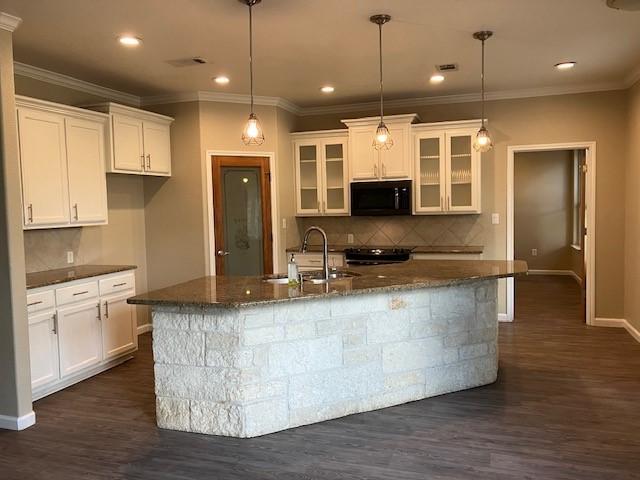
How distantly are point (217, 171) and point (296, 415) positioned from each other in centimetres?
333

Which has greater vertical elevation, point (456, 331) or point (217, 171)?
point (217, 171)

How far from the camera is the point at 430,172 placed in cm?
611

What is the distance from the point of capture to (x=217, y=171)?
5.88 meters

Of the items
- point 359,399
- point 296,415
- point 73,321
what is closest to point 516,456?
point 359,399

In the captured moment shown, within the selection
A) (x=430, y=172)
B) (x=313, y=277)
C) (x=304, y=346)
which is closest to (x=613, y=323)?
(x=430, y=172)

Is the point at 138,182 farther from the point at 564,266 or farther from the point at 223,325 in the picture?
the point at 564,266

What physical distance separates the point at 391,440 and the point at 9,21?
3.51 m

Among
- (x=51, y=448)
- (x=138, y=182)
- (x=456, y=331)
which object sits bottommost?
(x=51, y=448)

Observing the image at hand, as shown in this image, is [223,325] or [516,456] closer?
[516,456]

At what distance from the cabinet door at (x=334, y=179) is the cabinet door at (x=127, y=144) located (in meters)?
2.18

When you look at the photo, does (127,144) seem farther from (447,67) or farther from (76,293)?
(447,67)

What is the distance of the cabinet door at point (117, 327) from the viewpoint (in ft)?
14.9

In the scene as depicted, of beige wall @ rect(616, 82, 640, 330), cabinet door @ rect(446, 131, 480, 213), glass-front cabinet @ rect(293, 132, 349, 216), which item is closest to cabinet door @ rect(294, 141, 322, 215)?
glass-front cabinet @ rect(293, 132, 349, 216)

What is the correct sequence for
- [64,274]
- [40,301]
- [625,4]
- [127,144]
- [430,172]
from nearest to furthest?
1. [625,4]
2. [40,301]
3. [64,274]
4. [127,144]
5. [430,172]
